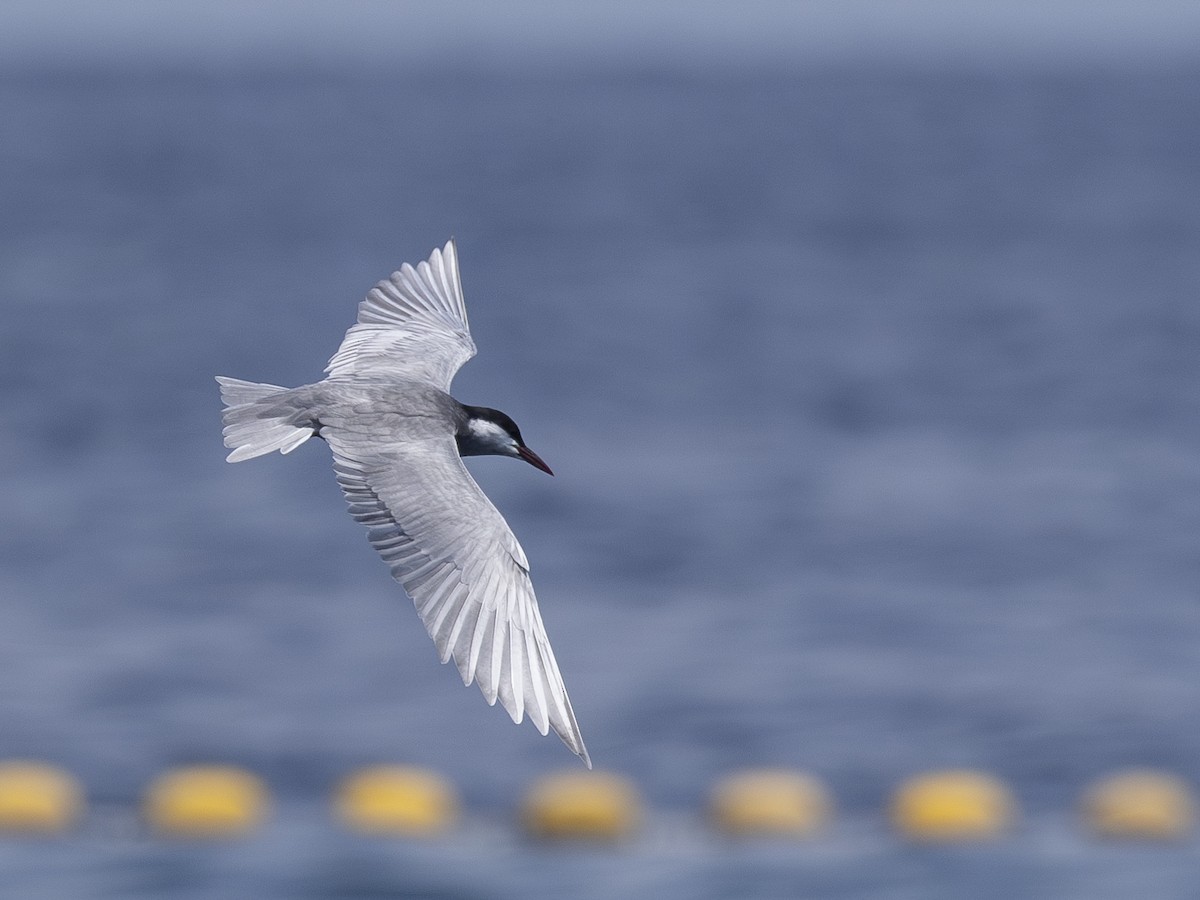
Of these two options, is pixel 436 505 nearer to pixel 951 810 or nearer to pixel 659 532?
pixel 951 810

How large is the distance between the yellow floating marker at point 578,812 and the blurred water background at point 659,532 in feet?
0.57

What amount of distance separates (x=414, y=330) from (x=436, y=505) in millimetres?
1321

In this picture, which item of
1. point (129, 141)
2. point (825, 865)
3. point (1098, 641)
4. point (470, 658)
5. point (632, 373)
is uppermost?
point (129, 141)

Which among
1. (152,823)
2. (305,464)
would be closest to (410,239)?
(305,464)

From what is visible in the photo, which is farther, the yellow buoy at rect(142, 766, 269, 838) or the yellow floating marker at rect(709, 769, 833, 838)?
the yellow buoy at rect(142, 766, 269, 838)

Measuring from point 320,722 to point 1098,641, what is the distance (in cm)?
590

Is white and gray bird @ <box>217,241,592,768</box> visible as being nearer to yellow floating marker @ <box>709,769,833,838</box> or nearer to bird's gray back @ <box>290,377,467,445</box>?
bird's gray back @ <box>290,377,467,445</box>

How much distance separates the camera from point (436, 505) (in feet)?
17.9

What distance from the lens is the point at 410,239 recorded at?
42219 millimetres

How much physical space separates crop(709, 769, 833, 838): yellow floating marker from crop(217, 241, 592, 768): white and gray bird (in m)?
5.41

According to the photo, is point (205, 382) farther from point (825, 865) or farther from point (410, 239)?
point (825, 865)

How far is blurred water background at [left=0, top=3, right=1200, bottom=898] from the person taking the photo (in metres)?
11.9

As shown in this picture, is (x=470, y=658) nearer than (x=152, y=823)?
Yes

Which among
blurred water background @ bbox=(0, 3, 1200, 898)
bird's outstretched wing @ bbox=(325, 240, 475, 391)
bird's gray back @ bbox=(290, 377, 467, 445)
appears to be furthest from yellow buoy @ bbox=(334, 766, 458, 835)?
bird's gray back @ bbox=(290, 377, 467, 445)
